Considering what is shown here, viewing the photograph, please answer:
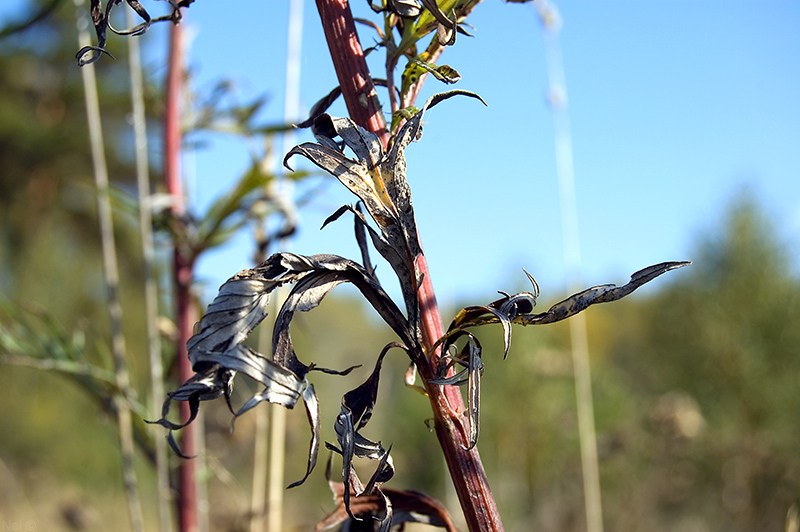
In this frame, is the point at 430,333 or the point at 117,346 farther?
the point at 117,346

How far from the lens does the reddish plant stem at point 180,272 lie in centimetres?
101

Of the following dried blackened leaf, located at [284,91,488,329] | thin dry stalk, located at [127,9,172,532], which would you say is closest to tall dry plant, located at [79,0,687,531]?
dried blackened leaf, located at [284,91,488,329]

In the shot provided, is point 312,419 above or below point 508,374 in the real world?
above

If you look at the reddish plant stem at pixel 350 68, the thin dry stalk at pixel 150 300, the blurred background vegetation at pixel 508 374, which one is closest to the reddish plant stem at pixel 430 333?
the reddish plant stem at pixel 350 68

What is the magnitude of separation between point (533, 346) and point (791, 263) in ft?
11.3

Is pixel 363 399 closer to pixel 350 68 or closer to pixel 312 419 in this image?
pixel 312 419

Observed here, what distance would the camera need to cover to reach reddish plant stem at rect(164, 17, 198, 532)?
101 centimetres

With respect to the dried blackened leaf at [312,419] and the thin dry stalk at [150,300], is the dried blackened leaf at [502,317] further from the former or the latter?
the thin dry stalk at [150,300]

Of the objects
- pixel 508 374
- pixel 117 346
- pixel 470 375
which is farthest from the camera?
pixel 508 374

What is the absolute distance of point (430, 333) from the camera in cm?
38

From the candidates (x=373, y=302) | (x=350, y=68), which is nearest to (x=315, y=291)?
(x=373, y=302)

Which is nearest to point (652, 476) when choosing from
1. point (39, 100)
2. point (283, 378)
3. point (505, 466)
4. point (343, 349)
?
point (505, 466)

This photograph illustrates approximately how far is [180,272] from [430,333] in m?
0.77

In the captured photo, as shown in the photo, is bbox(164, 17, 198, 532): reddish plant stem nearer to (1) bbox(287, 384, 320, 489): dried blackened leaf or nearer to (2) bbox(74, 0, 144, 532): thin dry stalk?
(2) bbox(74, 0, 144, 532): thin dry stalk
